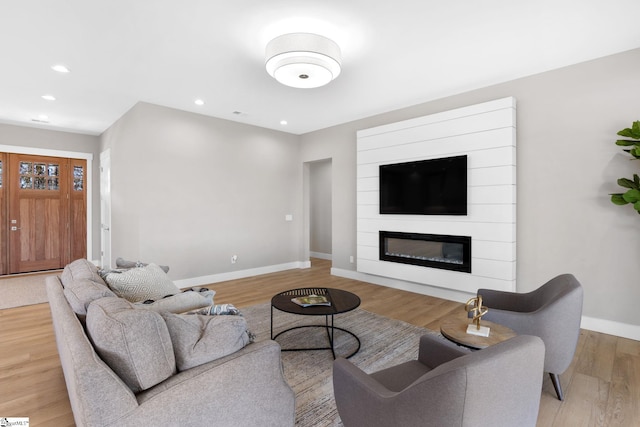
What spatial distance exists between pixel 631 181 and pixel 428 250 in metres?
2.29

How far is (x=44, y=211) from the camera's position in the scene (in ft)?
20.4

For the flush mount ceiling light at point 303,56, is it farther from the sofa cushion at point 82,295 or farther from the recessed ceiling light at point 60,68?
the recessed ceiling light at point 60,68

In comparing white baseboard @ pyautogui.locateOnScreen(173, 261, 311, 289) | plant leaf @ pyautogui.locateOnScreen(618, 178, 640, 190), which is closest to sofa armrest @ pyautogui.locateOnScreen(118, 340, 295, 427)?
plant leaf @ pyautogui.locateOnScreen(618, 178, 640, 190)

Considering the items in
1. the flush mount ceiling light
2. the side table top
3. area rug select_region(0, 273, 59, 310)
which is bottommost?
area rug select_region(0, 273, 59, 310)

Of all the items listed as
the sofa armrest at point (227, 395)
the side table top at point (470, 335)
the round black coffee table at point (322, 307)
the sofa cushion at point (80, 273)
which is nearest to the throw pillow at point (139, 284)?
the sofa cushion at point (80, 273)

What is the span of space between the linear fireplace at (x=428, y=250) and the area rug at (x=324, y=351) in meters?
1.28

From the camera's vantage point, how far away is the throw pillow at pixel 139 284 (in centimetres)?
243

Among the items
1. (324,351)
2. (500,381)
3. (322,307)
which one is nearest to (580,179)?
(322,307)

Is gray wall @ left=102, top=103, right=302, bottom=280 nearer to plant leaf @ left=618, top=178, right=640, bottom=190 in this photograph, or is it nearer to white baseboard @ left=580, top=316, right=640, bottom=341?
white baseboard @ left=580, top=316, right=640, bottom=341

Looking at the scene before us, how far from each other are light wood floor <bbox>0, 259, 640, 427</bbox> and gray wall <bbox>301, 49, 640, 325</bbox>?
657 millimetres

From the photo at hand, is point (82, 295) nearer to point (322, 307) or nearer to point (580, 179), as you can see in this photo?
point (322, 307)

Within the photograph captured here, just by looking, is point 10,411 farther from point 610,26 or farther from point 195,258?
point 610,26

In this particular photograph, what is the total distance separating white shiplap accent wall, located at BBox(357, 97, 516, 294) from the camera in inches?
150

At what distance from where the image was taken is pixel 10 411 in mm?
2057
